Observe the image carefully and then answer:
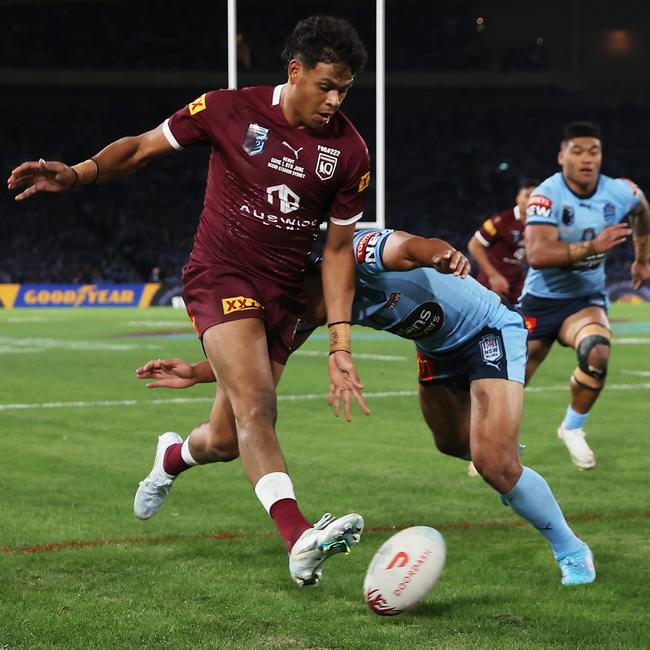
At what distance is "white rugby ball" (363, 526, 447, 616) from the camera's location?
13.7 feet

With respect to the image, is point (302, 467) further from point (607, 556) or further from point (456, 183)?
point (456, 183)

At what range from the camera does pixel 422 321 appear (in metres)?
5.01

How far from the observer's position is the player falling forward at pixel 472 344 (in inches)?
193

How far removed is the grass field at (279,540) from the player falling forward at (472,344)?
337 millimetres

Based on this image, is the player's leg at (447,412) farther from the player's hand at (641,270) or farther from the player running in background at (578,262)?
the player's hand at (641,270)

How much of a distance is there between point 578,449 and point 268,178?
3.88 m

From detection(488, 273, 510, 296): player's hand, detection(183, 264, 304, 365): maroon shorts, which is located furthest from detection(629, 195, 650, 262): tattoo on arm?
detection(183, 264, 304, 365): maroon shorts

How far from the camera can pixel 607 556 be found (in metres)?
5.53

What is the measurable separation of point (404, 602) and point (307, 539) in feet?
1.46

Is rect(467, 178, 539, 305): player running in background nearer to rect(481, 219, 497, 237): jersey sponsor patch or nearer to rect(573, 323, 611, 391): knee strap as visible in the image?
rect(481, 219, 497, 237): jersey sponsor patch

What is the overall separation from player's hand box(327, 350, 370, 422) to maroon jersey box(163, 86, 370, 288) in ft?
1.98

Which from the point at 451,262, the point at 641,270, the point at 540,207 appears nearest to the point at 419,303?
the point at 451,262

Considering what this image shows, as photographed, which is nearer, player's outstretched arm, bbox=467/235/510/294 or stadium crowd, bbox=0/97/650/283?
player's outstretched arm, bbox=467/235/510/294

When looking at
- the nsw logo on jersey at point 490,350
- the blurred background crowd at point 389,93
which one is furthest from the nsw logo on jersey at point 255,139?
the blurred background crowd at point 389,93
